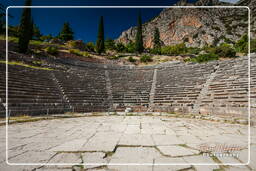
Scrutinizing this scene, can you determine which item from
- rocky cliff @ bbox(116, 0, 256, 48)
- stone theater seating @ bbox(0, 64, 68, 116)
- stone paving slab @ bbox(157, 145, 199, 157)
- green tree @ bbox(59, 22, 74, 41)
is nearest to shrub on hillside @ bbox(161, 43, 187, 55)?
rocky cliff @ bbox(116, 0, 256, 48)

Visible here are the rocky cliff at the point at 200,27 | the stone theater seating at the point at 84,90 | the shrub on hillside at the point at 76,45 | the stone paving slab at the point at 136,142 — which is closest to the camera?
the stone paving slab at the point at 136,142

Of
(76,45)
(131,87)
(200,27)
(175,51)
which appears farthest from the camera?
(200,27)

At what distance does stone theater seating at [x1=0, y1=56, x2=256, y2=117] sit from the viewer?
28.7 ft

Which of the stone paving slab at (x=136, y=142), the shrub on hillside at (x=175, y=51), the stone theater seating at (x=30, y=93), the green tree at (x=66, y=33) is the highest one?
the green tree at (x=66, y=33)

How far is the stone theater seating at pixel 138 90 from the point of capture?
8.76m

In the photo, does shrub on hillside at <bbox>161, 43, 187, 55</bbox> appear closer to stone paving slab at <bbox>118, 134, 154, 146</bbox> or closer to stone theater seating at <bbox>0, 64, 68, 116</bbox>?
stone theater seating at <bbox>0, 64, 68, 116</bbox>

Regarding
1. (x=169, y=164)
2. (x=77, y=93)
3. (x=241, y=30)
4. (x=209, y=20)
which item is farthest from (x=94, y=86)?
(x=209, y=20)

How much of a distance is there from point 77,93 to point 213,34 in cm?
7157

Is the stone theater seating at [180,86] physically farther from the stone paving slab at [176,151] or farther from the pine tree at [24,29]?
the pine tree at [24,29]

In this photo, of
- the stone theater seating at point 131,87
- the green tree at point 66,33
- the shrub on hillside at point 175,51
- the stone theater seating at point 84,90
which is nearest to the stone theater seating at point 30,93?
the stone theater seating at point 84,90

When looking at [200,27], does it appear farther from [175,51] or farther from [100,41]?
[100,41]

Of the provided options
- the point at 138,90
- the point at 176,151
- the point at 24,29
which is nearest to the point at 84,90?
the point at 138,90

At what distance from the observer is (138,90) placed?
1483cm

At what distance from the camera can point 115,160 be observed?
2.25 m
